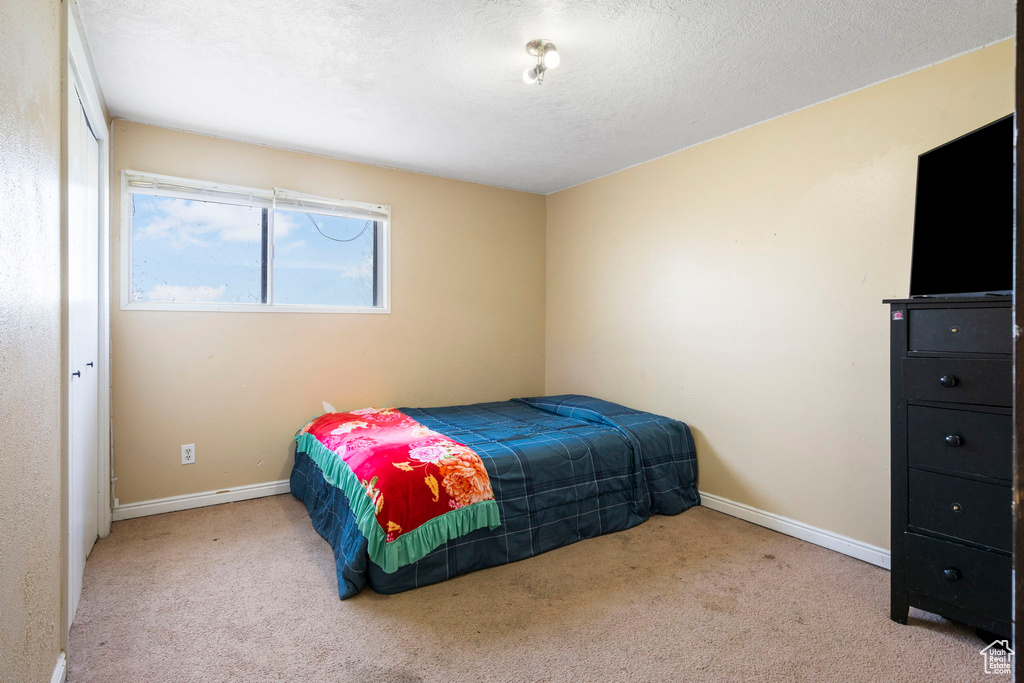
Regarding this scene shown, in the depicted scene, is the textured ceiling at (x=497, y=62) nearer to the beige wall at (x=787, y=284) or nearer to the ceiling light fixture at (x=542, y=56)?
the ceiling light fixture at (x=542, y=56)

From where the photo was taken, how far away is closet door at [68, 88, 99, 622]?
1886mm

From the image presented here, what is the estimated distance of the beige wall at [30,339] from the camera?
3.30ft

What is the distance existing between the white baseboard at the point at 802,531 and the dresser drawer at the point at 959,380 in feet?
3.21

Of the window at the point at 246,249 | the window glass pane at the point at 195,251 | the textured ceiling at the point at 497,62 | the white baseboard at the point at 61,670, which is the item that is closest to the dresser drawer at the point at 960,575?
the textured ceiling at the point at 497,62

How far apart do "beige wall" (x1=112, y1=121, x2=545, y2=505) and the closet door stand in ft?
1.31

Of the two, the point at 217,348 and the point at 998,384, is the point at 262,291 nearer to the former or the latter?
the point at 217,348

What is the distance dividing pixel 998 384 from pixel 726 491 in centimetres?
163

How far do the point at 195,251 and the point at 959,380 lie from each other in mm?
3814

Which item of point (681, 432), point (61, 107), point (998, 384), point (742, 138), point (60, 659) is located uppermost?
point (742, 138)

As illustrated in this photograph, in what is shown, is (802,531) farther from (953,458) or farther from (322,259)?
(322,259)

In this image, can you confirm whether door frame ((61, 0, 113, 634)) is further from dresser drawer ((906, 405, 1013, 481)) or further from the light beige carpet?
dresser drawer ((906, 405, 1013, 481))

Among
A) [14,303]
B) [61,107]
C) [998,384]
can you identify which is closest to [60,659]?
[14,303]

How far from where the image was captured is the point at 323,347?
345 cm

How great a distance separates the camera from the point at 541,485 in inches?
99.3
